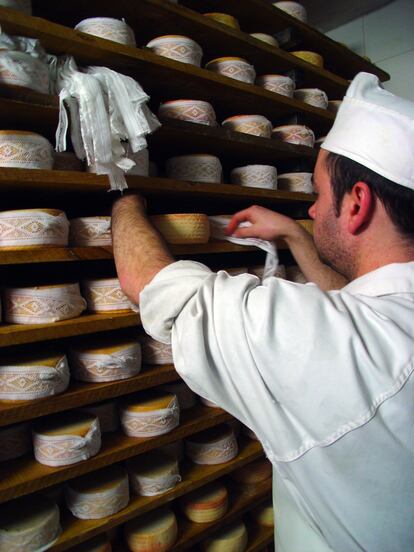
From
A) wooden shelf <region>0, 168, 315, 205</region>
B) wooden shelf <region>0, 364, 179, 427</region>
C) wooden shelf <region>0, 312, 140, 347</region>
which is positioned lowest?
wooden shelf <region>0, 364, 179, 427</region>

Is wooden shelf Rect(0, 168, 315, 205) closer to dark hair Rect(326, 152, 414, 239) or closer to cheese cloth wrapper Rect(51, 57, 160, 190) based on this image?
cheese cloth wrapper Rect(51, 57, 160, 190)

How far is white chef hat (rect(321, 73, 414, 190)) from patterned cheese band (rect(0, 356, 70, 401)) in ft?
2.61

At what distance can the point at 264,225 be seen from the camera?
4.32 feet

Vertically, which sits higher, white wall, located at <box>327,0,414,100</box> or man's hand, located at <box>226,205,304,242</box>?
white wall, located at <box>327,0,414,100</box>

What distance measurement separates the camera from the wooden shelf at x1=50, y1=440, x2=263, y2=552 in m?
1.11

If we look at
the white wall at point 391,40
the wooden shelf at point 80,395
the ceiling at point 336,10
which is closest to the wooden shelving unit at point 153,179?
the wooden shelf at point 80,395

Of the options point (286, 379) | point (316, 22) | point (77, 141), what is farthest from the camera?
point (316, 22)

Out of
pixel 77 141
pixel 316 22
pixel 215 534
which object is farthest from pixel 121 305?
pixel 316 22

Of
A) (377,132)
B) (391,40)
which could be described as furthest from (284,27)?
(377,132)

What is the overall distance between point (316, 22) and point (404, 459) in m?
2.38

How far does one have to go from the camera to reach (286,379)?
2.08ft

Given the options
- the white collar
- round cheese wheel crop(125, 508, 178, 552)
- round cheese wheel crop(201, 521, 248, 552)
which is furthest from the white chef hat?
round cheese wheel crop(201, 521, 248, 552)

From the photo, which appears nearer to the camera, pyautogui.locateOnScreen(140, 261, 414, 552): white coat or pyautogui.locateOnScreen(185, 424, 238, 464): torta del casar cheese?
pyautogui.locateOnScreen(140, 261, 414, 552): white coat

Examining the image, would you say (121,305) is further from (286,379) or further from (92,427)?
(286,379)
